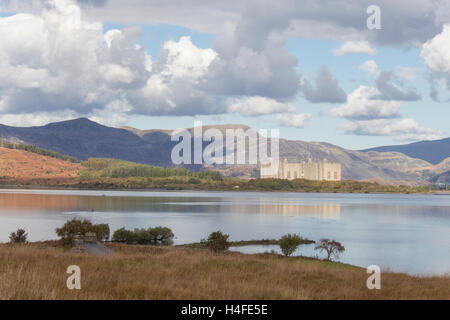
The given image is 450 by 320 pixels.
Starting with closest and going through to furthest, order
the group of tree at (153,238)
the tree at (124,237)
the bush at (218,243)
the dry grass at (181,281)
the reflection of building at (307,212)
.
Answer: the dry grass at (181,281)
the bush at (218,243)
the group of tree at (153,238)
the tree at (124,237)
the reflection of building at (307,212)

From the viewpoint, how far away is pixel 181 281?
41.8 feet

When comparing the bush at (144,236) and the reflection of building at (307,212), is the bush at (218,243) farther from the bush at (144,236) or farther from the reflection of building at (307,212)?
the reflection of building at (307,212)

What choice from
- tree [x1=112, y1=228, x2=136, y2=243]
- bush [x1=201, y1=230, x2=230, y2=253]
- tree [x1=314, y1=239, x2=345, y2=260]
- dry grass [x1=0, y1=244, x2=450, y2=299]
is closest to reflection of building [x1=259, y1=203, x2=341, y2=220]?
tree [x1=314, y1=239, x2=345, y2=260]

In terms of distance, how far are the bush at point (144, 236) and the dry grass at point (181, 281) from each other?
145 ft

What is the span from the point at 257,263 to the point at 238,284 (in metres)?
4.93

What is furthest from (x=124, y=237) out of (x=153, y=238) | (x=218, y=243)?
(x=218, y=243)

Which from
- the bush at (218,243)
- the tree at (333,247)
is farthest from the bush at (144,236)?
the tree at (333,247)

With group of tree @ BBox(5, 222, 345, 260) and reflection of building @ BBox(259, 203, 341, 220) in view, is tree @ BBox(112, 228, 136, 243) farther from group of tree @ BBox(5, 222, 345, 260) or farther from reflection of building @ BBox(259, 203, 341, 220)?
reflection of building @ BBox(259, 203, 341, 220)

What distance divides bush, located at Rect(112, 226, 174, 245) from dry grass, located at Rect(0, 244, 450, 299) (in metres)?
44.2

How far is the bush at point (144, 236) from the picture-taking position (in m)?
60.8

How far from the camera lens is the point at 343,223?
101000 mm
